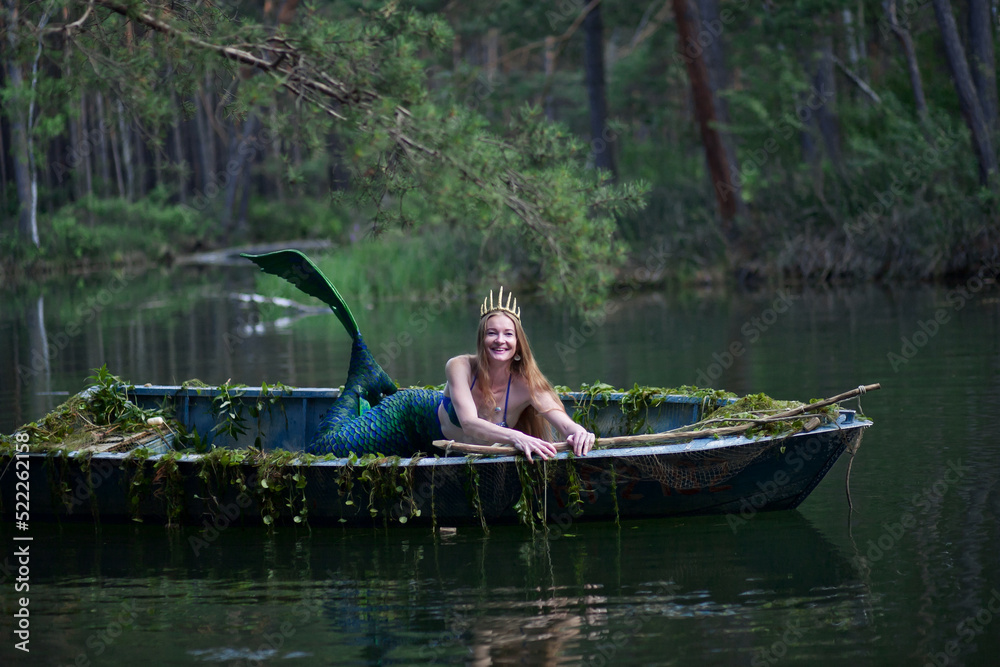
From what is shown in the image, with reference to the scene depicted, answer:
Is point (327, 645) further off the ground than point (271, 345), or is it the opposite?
point (271, 345)

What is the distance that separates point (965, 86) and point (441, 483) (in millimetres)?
14591

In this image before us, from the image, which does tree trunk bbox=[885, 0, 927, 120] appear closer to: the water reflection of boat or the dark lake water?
the dark lake water

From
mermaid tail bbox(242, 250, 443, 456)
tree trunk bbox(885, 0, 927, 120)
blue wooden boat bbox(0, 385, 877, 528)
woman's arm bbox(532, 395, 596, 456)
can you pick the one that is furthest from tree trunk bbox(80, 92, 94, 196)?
woman's arm bbox(532, 395, 596, 456)

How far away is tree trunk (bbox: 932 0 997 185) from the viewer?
1834cm

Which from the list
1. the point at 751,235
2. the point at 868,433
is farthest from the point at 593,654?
the point at 751,235

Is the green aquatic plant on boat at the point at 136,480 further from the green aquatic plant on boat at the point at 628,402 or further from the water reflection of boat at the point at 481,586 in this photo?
the green aquatic plant on boat at the point at 628,402

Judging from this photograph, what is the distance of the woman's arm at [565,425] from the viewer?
6355 millimetres

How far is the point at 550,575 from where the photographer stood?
19.4 feet

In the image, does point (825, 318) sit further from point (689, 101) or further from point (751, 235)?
point (689, 101)

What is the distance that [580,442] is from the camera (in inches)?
250

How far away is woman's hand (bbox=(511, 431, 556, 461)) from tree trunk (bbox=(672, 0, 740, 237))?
16.4 m

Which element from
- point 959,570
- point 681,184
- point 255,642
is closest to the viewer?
point 255,642

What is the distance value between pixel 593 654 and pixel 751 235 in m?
18.0

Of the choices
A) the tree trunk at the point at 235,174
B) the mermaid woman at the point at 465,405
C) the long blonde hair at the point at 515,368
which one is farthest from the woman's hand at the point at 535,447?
the tree trunk at the point at 235,174
